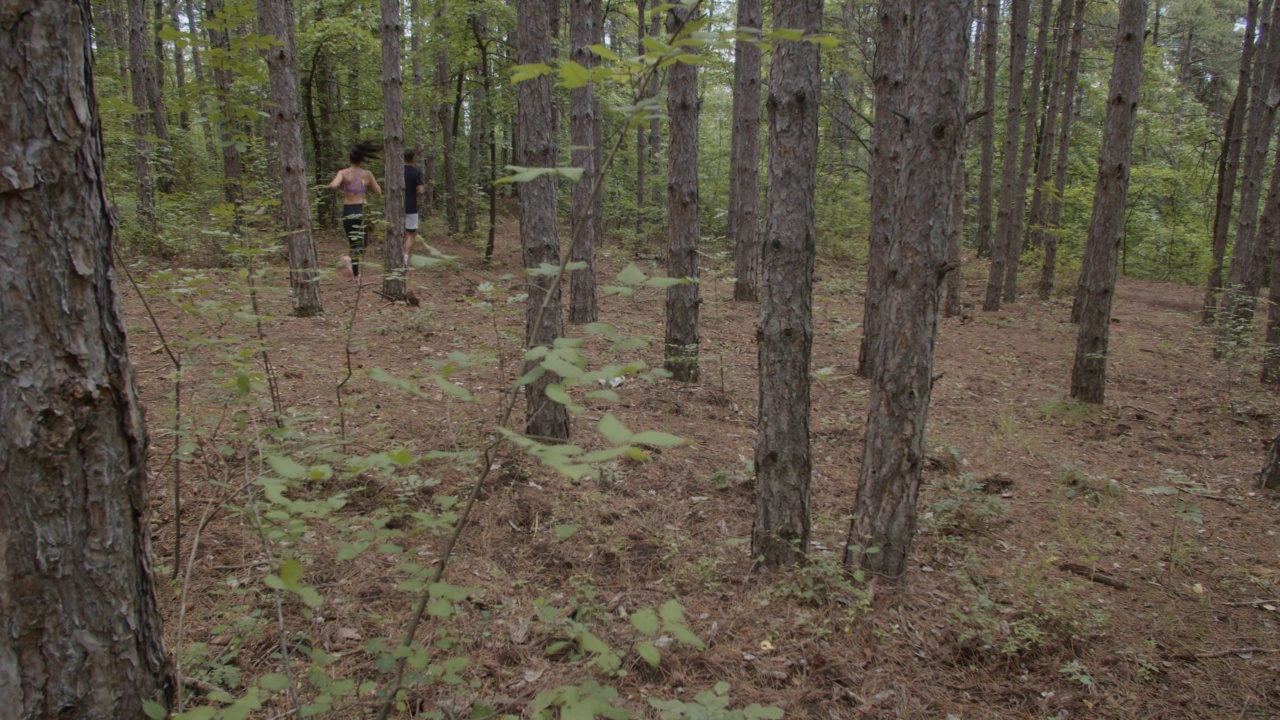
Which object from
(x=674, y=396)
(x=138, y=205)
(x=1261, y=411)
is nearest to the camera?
(x=674, y=396)

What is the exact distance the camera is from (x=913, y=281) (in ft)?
11.3

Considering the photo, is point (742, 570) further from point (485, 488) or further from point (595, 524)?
point (485, 488)

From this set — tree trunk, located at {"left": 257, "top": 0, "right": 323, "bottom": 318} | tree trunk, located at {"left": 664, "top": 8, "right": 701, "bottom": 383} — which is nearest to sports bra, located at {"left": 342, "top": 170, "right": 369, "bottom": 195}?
tree trunk, located at {"left": 257, "top": 0, "right": 323, "bottom": 318}

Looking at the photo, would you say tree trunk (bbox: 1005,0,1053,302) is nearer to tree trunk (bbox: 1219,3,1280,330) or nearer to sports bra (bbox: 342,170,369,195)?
tree trunk (bbox: 1219,3,1280,330)

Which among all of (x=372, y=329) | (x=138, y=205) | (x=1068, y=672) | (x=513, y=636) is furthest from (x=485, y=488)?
(x=138, y=205)

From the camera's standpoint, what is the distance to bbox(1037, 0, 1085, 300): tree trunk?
12.4 m

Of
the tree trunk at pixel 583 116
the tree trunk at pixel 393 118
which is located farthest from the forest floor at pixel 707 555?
the tree trunk at pixel 393 118

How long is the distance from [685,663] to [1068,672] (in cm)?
188

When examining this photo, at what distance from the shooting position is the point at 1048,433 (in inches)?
284

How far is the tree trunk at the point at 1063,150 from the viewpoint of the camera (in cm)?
1239

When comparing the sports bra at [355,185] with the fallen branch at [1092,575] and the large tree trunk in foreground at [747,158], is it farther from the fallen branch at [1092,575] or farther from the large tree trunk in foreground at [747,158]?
the fallen branch at [1092,575]

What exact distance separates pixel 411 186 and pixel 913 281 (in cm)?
869

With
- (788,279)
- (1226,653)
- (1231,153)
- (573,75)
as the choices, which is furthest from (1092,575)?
(1231,153)

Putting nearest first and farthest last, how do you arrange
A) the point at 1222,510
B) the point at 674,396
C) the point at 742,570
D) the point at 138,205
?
the point at 742,570, the point at 1222,510, the point at 674,396, the point at 138,205
